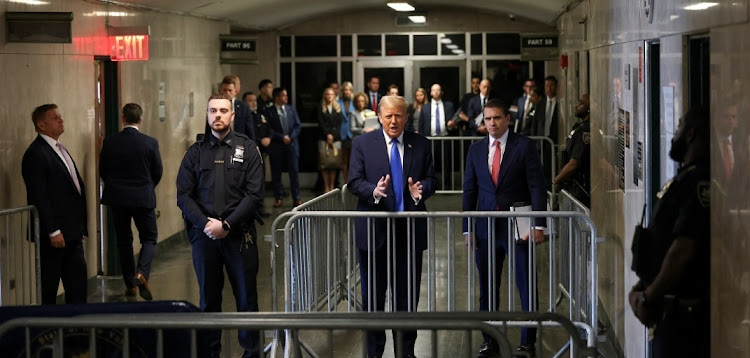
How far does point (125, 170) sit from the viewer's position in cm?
1177

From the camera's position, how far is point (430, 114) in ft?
73.2

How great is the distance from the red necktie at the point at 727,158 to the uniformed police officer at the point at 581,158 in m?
7.06

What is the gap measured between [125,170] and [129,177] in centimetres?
8

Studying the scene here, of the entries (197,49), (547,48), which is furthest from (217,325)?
(547,48)

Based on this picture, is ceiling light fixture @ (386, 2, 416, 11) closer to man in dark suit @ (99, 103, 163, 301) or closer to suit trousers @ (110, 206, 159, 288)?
man in dark suit @ (99, 103, 163, 301)

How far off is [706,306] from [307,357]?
3.88 m

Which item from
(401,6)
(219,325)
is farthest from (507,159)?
(401,6)

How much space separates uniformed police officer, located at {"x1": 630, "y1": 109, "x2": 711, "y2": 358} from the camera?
522cm

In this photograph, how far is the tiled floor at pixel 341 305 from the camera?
31.1 ft

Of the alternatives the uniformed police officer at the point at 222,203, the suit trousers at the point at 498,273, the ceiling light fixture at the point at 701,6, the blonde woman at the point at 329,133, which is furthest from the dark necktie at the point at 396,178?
the blonde woman at the point at 329,133

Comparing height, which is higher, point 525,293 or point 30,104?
point 30,104

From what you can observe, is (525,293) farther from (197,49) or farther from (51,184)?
(197,49)

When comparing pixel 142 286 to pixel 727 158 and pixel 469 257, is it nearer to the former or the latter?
pixel 469 257

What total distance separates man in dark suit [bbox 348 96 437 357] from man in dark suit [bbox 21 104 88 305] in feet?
7.98
